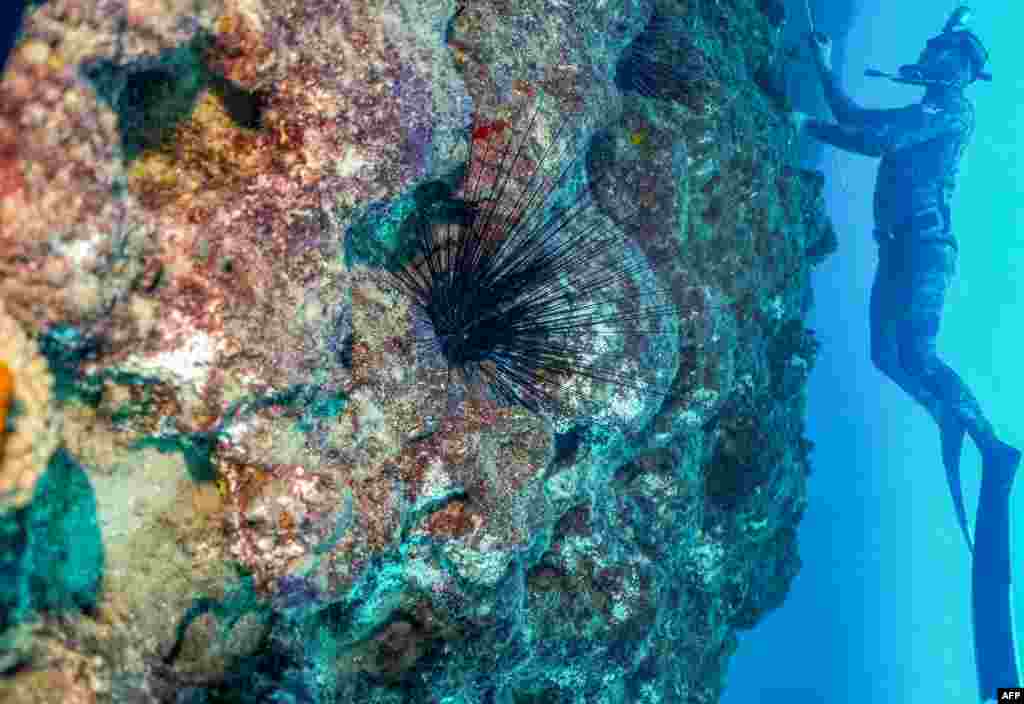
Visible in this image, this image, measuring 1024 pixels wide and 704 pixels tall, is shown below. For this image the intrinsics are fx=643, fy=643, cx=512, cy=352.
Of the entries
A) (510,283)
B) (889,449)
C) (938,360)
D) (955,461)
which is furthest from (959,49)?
(889,449)

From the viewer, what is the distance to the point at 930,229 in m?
10.2

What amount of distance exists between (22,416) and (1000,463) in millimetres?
12240

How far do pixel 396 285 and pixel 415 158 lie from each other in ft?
2.12

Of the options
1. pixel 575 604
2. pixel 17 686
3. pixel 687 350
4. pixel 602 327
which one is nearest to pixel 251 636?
pixel 17 686

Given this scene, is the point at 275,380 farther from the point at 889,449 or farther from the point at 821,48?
the point at 889,449

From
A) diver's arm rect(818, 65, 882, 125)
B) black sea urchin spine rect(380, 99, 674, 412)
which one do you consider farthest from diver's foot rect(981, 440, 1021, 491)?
black sea urchin spine rect(380, 99, 674, 412)

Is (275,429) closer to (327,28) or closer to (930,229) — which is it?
(327,28)

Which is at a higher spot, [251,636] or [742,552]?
[742,552]

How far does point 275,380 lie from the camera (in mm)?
2205

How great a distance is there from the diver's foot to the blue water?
19.1 metres

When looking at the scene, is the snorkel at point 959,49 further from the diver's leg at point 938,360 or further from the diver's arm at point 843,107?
the diver's leg at point 938,360

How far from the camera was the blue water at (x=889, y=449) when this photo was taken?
3341 centimetres

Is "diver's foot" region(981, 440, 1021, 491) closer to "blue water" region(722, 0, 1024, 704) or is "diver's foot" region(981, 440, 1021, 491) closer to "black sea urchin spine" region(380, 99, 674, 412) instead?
"black sea urchin spine" region(380, 99, 674, 412)

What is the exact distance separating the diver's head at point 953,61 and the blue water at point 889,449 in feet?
54.7
